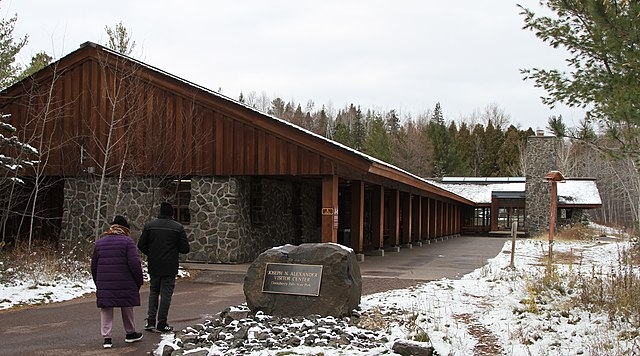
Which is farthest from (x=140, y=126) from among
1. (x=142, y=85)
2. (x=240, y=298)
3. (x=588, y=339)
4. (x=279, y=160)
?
(x=588, y=339)

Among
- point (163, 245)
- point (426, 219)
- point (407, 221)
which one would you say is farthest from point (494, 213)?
point (163, 245)

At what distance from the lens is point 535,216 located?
1427 inches

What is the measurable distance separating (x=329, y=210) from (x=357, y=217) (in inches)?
94.1

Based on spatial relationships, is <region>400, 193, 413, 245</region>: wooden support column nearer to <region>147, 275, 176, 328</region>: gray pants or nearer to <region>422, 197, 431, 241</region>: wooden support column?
<region>422, 197, 431, 241</region>: wooden support column

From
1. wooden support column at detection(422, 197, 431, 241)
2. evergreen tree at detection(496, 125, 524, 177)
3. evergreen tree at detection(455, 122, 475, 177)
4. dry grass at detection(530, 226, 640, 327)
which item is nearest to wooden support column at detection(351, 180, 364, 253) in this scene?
dry grass at detection(530, 226, 640, 327)

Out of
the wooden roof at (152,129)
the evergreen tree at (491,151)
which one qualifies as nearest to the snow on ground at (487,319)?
the wooden roof at (152,129)

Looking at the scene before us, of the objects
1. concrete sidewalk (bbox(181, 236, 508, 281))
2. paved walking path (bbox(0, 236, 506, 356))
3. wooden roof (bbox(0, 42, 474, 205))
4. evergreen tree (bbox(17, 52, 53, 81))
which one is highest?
evergreen tree (bbox(17, 52, 53, 81))

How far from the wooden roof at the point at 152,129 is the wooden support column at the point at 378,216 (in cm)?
227

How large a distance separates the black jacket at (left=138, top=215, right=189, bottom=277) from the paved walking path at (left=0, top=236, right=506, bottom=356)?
85cm

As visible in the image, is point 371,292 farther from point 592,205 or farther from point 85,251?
point 592,205

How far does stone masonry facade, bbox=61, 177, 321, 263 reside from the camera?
1612 centimetres

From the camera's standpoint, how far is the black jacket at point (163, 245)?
7.51m

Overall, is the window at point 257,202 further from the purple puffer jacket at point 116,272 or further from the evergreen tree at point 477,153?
the evergreen tree at point 477,153

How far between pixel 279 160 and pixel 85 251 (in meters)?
5.22
